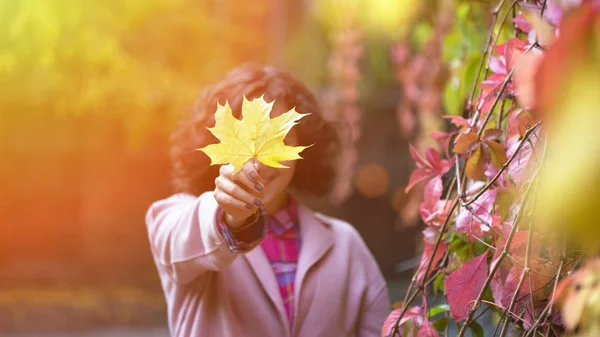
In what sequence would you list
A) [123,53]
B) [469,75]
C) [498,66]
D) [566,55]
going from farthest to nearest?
[123,53] → [469,75] → [498,66] → [566,55]

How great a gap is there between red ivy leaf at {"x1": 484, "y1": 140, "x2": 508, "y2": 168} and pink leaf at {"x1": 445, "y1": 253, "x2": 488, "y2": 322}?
0.39 ft

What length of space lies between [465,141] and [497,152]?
4cm

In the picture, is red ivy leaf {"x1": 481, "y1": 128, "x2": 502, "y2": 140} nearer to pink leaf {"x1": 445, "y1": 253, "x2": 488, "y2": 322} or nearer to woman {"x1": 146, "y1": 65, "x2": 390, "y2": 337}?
pink leaf {"x1": 445, "y1": 253, "x2": 488, "y2": 322}

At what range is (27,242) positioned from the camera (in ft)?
19.6

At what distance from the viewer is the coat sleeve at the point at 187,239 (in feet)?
3.63

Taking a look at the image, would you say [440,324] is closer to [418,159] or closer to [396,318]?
[396,318]

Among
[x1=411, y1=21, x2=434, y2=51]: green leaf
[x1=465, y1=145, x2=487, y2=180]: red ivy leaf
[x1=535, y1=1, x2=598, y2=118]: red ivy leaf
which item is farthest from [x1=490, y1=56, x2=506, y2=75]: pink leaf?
[x1=411, y1=21, x2=434, y2=51]: green leaf

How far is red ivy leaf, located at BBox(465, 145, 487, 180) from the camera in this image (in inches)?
40.3

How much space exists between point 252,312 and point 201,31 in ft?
13.4

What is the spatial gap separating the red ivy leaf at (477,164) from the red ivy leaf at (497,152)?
1cm

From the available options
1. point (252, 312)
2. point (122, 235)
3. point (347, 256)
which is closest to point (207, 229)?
point (252, 312)

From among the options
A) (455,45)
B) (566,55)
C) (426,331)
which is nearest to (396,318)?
(426,331)

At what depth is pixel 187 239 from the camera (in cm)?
115

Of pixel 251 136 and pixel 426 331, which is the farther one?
pixel 426 331
